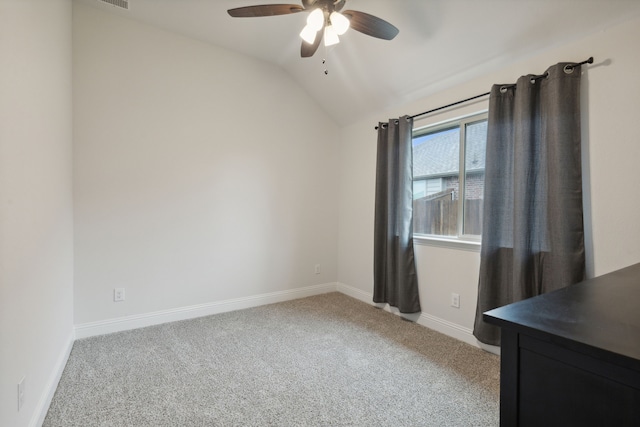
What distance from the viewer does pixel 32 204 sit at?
1.46m

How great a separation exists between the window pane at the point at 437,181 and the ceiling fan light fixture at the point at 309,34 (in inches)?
60.2

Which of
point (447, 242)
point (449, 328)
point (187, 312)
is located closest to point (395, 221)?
point (447, 242)

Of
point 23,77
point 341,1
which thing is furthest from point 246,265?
point 341,1

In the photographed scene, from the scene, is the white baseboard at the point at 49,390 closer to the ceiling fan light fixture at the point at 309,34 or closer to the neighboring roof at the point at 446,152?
the ceiling fan light fixture at the point at 309,34

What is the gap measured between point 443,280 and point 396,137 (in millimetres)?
1475

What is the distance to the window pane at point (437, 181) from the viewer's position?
2711 mm

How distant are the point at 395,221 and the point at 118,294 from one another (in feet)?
8.82

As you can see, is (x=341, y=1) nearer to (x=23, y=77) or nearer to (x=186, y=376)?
(x=23, y=77)

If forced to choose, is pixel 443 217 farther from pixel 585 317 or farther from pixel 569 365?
pixel 569 365

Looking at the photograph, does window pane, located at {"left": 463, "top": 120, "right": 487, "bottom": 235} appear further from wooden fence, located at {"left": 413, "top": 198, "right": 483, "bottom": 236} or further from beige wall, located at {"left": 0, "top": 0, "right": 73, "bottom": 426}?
beige wall, located at {"left": 0, "top": 0, "right": 73, "bottom": 426}

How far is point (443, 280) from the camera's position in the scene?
2.68 meters

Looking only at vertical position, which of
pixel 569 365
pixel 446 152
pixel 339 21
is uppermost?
pixel 339 21

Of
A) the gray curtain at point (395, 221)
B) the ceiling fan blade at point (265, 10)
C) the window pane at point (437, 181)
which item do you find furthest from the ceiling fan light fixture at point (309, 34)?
the window pane at point (437, 181)

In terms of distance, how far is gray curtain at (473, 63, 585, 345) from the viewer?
1827 millimetres
